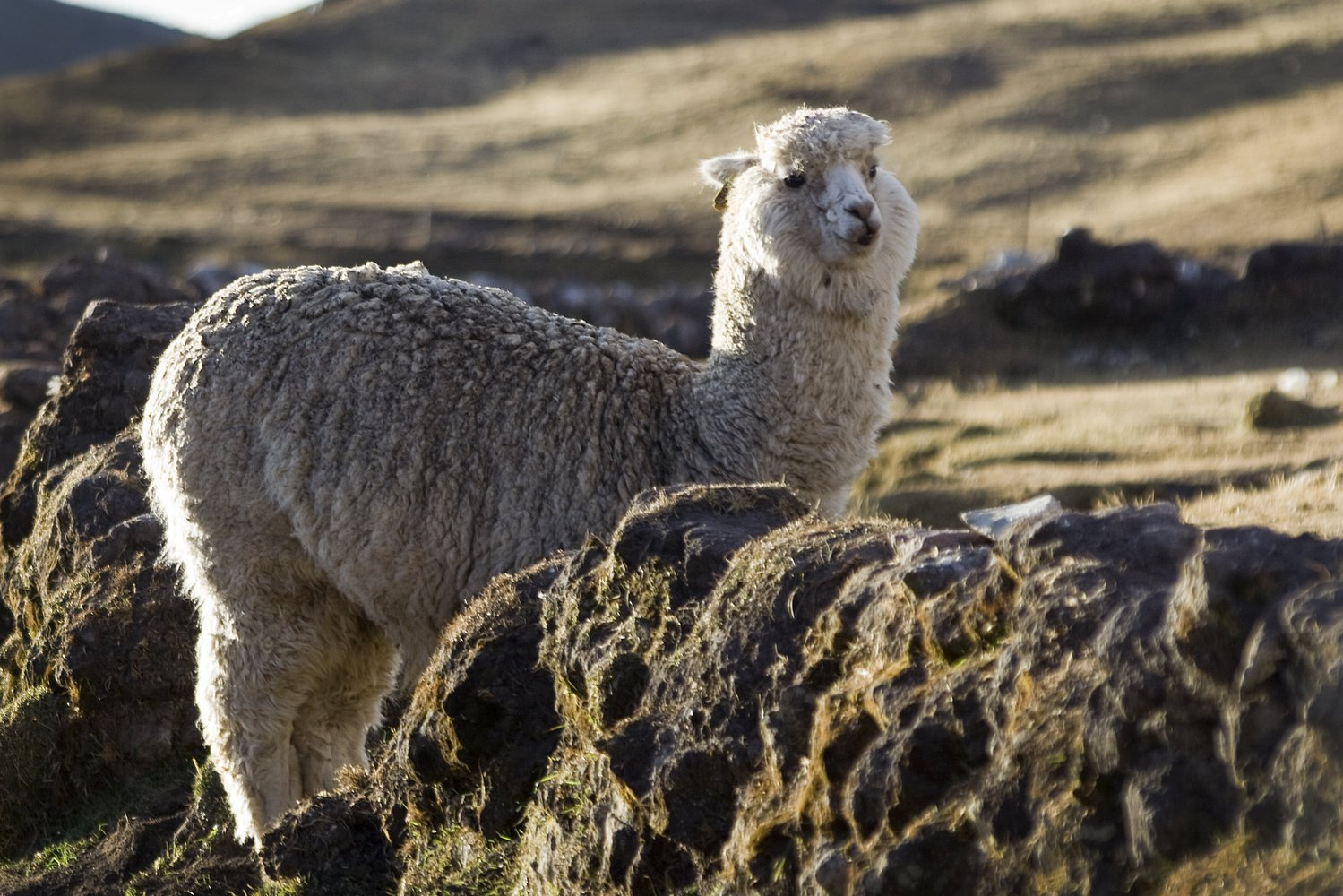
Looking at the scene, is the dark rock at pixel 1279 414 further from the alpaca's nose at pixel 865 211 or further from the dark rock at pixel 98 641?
the dark rock at pixel 98 641

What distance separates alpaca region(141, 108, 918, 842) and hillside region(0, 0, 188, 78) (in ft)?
410

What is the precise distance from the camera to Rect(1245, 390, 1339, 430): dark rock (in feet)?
46.4

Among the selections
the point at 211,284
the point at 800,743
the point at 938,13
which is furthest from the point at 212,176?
the point at 800,743

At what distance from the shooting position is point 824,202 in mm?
6887

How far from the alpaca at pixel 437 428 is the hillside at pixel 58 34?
410ft

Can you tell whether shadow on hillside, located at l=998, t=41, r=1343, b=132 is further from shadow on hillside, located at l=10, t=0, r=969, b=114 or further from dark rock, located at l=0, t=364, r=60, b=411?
dark rock, located at l=0, t=364, r=60, b=411

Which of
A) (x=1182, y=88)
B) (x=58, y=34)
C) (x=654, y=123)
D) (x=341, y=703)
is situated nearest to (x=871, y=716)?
(x=341, y=703)

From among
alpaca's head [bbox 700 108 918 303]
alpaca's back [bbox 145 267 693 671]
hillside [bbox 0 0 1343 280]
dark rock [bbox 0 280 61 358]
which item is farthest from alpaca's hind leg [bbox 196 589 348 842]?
hillside [bbox 0 0 1343 280]

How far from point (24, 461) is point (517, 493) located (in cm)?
515

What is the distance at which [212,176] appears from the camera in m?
45.1

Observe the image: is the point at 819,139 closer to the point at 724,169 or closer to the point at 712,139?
the point at 724,169

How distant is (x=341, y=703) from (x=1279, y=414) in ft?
32.7

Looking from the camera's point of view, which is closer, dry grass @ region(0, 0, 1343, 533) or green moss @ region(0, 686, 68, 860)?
green moss @ region(0, 686, 68, 860)

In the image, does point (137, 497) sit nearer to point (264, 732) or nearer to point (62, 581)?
point (62, 581)
